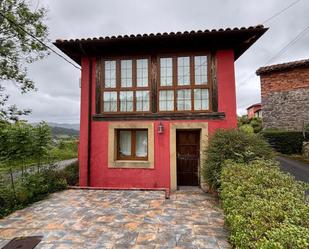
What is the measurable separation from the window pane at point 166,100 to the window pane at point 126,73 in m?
1.30

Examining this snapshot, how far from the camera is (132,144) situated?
7992 millimetres

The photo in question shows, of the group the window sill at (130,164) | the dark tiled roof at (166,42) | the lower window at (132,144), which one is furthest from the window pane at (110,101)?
the window sill at (130,164)

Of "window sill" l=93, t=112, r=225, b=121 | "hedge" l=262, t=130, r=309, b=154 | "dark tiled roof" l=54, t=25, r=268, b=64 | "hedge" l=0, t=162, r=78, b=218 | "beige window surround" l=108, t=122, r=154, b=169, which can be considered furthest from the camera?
"hedge" l=262, t=130, r=309, b=154

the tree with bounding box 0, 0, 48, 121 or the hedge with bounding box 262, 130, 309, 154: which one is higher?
the tree with bounding box 0, 0, 48, 121

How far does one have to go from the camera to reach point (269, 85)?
1564 centimetres

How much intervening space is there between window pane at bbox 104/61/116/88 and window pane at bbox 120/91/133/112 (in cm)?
55

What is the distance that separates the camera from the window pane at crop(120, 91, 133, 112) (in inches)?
305

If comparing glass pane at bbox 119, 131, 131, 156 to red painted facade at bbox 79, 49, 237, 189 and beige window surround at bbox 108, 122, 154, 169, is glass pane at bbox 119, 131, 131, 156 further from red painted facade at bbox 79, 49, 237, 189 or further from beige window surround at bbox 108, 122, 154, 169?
red painted facade at bbox 79, 49, 237, 189

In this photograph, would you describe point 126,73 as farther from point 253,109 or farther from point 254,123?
point 253,109

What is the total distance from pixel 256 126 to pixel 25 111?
60.1ft

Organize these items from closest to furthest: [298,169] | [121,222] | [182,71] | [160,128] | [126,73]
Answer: [121,222]
[160,128]
[182,71]
[126,73]
[298,169]

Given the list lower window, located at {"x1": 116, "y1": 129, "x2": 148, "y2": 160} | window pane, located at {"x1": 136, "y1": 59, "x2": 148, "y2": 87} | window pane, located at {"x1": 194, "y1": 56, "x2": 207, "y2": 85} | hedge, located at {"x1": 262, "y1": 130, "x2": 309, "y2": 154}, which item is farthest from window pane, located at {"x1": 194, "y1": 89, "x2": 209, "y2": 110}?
hedge, located at {"x1": 262, "y1": 130, "x2": 309, "y2": 154}

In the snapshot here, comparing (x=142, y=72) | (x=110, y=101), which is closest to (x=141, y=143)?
(x=110, y=101)

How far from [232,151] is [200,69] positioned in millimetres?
3248
